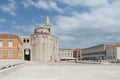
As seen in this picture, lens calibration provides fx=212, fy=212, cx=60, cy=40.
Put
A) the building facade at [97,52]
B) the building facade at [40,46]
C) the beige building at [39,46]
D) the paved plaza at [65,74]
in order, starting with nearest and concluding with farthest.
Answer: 1. the paved plaza at [65,74]
2. the building facade at [40,46]
3. the beige building at [39,46]
4. the building facade at [97,52]

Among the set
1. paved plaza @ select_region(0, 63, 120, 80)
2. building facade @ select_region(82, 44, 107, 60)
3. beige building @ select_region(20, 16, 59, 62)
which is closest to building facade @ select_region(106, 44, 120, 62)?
building facade @ select_region(82, 44, 107, 60)

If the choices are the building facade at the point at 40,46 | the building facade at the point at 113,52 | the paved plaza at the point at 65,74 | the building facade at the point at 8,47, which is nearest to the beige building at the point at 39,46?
the building facade at the point at 40,46

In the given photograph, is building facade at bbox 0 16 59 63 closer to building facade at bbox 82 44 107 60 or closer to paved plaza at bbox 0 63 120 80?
building facade at bbox 82 44 107 60

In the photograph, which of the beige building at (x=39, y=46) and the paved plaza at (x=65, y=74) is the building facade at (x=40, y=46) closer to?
the beige building at (x=39, y=46)

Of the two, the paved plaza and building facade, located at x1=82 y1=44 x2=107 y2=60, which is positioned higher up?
the paved plaza

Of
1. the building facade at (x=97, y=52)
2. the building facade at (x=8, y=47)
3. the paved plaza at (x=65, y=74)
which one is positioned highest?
the building facade at (x=8, y=47)

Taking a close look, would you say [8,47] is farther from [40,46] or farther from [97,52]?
[97,52]

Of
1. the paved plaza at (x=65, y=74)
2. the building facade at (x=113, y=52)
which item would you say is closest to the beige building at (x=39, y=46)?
the building facade at (x=113, y=52)

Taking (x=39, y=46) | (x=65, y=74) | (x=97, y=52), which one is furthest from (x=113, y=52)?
(x=65, y=74)

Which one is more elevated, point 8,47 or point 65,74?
point 8,47

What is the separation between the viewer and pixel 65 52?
197 metres

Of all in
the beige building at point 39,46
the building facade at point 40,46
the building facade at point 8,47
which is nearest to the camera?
the building facade at point 8,47

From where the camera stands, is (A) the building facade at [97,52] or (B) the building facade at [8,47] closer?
(B) the building facade at [8,47]

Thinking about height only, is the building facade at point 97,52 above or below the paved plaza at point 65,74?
below
